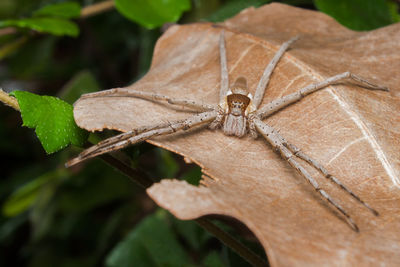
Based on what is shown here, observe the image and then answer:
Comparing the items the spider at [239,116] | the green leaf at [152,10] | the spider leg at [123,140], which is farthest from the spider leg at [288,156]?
the green leaf at [152,10]

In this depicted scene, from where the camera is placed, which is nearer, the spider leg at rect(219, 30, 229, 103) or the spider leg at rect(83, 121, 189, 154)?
the spider leg at rect(83, 121, 189, 154)

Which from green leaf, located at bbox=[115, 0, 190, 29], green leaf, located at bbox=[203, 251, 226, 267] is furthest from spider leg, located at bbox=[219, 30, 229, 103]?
green leaf, located at bbox=[203, 251, 226, 267]

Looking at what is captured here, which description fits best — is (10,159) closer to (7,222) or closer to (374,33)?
(7,222)

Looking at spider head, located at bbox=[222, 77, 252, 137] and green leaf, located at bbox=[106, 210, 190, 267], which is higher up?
spider head, located at bbox=[222, 77, 252, 137]

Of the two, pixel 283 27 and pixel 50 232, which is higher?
pixel 283 27

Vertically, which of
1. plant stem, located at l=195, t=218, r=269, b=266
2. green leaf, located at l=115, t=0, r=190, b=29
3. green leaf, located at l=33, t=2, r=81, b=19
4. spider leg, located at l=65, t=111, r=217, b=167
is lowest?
plant stem, located at l=195, t=218, r=269, b=266

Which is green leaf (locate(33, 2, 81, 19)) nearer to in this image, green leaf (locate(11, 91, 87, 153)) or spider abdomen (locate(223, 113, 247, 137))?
green leaf (locate(11, 91, 87, 153))

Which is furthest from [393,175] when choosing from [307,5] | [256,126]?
[307,5]
